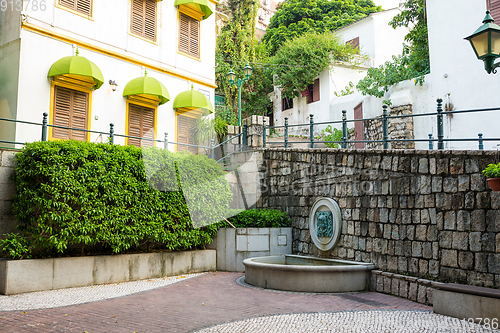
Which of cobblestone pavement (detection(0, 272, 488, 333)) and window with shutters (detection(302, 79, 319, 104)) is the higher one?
window with shutters (detection(302, 79, 319, 104))

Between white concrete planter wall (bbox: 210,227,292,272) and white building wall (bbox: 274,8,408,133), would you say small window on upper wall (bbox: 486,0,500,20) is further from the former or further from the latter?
white building wall (bbox: 274,8,408,133)

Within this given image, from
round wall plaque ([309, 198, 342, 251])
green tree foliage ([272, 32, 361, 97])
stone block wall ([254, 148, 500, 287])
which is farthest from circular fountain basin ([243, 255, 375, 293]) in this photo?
green tree foliage ([272, 32, 361, 97])

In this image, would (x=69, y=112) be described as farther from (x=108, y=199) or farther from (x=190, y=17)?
(x=190, y=17)

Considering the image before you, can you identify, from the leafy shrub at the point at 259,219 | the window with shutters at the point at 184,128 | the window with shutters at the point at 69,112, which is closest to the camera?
the leafy shrub at the point at 259,219

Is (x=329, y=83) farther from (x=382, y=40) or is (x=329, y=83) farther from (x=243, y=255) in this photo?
(x=243, y=255)

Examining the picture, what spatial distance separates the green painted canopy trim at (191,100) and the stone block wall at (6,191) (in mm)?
6816

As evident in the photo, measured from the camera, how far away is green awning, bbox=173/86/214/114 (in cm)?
1405

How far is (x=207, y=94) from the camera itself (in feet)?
51.9

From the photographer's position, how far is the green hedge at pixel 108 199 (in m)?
7.66

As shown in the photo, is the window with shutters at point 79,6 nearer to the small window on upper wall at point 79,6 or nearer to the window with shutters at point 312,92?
the small window on upper wall at point 79,6

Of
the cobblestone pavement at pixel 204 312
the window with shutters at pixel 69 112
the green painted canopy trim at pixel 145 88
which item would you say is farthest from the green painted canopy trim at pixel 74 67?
the cobblestone pavement at pixel 204 312

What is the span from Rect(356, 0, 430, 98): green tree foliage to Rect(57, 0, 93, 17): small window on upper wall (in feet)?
34.7

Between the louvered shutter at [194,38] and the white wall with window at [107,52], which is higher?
the louvered shutter at [194,38]

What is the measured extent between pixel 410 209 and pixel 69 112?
31.5ft
